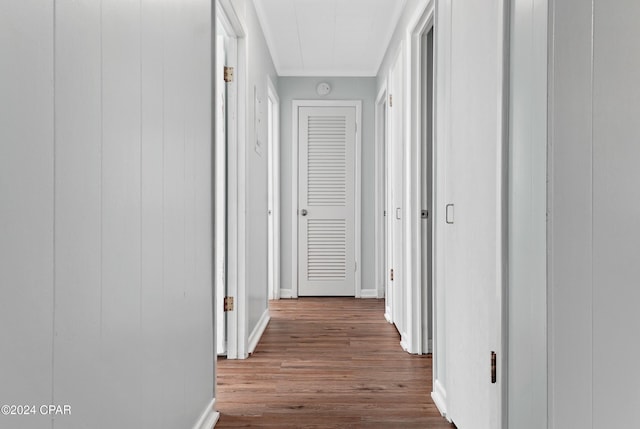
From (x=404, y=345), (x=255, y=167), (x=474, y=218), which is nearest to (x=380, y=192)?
(x=255, y=167)

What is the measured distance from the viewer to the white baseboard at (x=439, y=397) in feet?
7.60

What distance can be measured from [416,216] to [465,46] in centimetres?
148

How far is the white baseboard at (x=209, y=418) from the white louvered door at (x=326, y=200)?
3.34 metres

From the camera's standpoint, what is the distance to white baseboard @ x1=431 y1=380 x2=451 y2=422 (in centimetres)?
232

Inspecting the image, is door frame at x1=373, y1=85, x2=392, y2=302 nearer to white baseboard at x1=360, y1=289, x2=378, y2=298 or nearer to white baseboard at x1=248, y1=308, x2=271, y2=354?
white baseboard at x1=360, y1=289, x2=378, y2=298

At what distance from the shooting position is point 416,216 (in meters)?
3.34

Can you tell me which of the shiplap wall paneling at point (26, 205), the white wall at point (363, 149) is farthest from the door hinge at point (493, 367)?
the white wall at point (363, 149)

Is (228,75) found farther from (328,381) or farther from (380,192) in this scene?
(380,192)

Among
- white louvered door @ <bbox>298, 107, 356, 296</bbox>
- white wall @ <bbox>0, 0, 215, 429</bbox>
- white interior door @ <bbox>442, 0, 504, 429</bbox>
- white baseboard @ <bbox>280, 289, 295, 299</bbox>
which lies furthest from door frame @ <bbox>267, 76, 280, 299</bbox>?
white wall @ <bbox>0, 0, 215, 429</bbox>

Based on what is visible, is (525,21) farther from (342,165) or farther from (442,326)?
(342,165)

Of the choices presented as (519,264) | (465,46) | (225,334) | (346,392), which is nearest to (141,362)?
(519,264)

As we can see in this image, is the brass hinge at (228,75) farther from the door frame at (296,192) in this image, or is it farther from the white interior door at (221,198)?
the door frame at (296,192)

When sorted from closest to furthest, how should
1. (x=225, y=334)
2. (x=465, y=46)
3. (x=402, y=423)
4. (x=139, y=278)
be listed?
(x=139, y=278) → (x=465, y=46) → (x=402, y=423) → (x=225, y=334)

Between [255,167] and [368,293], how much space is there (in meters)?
2.42
